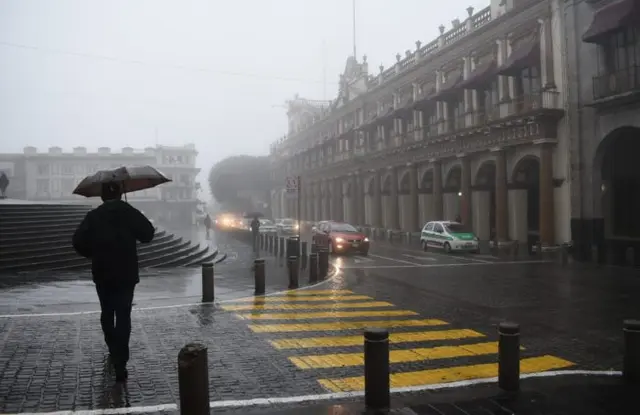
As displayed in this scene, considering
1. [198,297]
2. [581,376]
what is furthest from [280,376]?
[198,297]

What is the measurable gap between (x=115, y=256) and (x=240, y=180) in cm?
8288

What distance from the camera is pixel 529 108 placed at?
27.1m

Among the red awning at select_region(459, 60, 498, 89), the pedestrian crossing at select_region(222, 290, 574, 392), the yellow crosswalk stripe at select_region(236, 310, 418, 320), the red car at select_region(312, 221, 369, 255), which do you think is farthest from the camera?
the red awning at select_region(459, 60, 498, 89)

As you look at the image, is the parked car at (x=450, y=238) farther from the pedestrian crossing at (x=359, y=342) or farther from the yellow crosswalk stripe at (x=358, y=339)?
the yellow crosswalk stripe at (x=358, y=339)

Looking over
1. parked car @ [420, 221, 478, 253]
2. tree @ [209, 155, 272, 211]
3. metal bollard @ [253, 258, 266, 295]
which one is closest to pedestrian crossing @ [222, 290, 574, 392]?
metal bollard @ [253, 258, 266, 295]

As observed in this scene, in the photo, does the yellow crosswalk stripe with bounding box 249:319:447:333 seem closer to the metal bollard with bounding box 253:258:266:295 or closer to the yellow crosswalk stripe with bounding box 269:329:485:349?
the yellow crosswalk stripe with bounding box 269:329:485:349

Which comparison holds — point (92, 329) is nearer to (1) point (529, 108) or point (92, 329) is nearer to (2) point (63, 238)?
(2) point (63, 238)

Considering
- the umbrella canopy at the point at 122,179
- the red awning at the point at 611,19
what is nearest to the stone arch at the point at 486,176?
the red awning at the point at 611,19

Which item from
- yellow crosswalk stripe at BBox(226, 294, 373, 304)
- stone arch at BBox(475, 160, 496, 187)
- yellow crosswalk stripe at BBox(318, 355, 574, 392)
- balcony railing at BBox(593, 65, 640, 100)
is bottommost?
yellow crosswalk stripe at BBox(318, 355, 574, 392)

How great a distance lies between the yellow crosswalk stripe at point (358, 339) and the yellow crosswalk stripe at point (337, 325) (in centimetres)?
63

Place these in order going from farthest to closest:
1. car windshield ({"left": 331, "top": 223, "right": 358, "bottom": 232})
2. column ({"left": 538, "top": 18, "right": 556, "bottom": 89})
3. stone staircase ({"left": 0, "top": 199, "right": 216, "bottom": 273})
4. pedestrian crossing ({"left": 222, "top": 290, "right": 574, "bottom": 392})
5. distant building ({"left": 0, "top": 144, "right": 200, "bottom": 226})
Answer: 1. distant building ({"left": 0, "top": 144, "right": 200, "bottom": 226})
2. car windshield ({"left": 331, "top": 223, "right": 358, "bottom": 232})
3. column ({"left": 538, "top": 18, "right": 556, "bottom": 89})
4. stone staircase ({"left": 0, "top": 199, "right": 216, "bottom": 273})
5. pedestrian crossing ({"left": 222, "top": 290, "right": 574, "bottom": 392})

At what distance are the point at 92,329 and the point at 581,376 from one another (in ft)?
23.3

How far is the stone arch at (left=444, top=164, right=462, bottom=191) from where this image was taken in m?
→ 35.8

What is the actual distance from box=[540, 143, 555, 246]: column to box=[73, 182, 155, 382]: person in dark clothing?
23.8 meters
